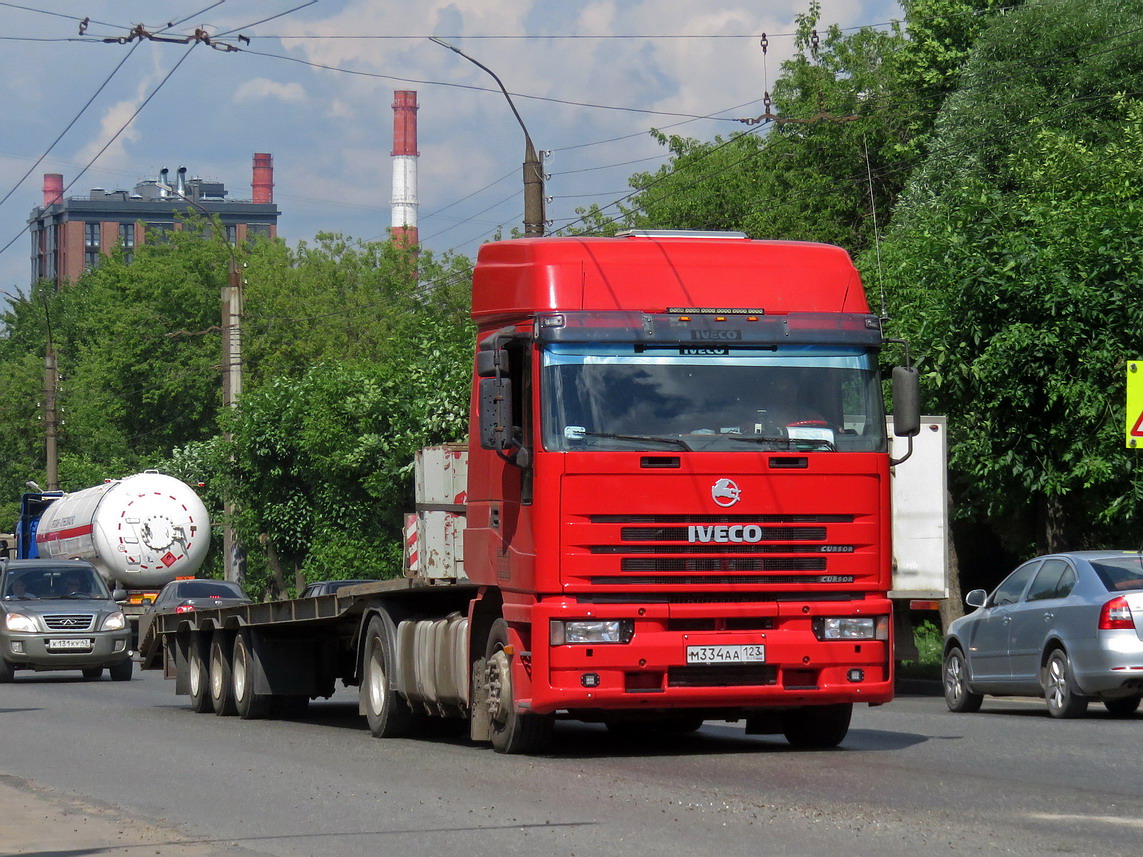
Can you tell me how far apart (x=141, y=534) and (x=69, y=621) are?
1169 cm

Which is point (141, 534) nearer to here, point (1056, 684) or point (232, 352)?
point (232, 352)

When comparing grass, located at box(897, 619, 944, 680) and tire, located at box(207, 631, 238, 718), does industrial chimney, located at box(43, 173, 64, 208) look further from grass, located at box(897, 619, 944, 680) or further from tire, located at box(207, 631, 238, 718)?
tire, located at box(207, 631, 238, 718)

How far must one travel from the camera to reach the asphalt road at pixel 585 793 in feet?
28.4

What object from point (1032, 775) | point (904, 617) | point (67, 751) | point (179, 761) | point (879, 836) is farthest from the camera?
point (904, 617)

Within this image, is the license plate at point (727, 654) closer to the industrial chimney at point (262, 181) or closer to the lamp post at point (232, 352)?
the lamp post at point (232, 352)

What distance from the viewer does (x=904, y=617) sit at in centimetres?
1884

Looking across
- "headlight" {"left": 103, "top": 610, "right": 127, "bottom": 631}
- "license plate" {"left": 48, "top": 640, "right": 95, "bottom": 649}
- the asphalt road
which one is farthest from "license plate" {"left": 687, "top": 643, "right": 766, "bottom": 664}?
"headlight" {"left": 103, "top": 610, "right": 127, "bottom": 631}

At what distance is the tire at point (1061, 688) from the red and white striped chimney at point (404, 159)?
141 metres

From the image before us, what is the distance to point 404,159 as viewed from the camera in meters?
156

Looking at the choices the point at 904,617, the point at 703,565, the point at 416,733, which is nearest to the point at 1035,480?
the point at 904,617

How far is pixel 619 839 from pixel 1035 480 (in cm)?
1644

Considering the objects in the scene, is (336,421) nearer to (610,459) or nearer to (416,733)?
(416,733)

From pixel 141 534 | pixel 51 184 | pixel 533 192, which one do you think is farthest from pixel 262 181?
pixel 533 192

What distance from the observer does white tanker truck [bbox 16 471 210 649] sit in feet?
128
